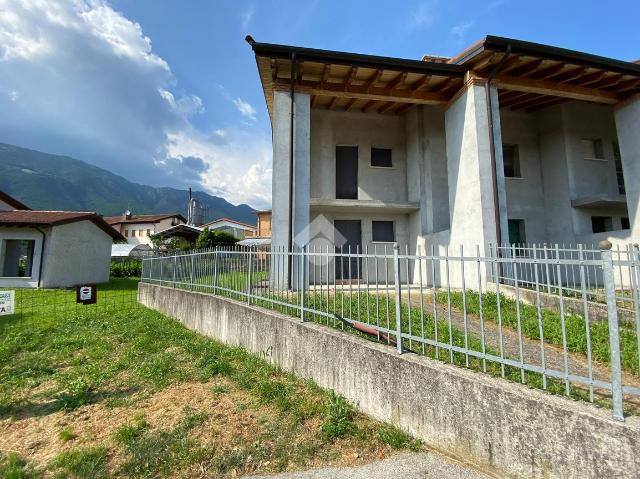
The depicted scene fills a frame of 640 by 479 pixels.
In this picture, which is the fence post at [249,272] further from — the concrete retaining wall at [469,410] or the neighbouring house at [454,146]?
the neighbouring house at [454,146]

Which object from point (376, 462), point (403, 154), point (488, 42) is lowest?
point (376, 462)

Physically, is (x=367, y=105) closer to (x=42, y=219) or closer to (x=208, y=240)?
(x=42, y=219)

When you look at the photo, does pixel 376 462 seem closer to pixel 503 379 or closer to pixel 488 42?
pixel 503 379

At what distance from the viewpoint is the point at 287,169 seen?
9.62 m

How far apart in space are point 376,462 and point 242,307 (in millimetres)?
3464

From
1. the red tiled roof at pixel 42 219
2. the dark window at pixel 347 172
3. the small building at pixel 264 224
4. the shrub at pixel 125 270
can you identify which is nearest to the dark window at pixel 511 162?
the dark window at pixel 347 172

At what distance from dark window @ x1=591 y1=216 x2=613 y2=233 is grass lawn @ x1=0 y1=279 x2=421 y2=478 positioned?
13.8 m

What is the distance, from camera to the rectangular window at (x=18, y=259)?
621 inches

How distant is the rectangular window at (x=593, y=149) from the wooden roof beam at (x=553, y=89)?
6.48 feet

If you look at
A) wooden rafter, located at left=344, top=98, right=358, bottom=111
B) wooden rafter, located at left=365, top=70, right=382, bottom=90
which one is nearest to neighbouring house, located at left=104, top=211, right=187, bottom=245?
wooden rafter, located at left=344, top=98, right=358, bottom=111

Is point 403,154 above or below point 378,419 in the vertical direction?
above

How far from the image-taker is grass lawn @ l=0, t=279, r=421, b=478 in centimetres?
270

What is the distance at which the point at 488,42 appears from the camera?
857 centimetres

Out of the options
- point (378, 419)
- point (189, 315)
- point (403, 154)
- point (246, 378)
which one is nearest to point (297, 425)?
point (378, 419)
